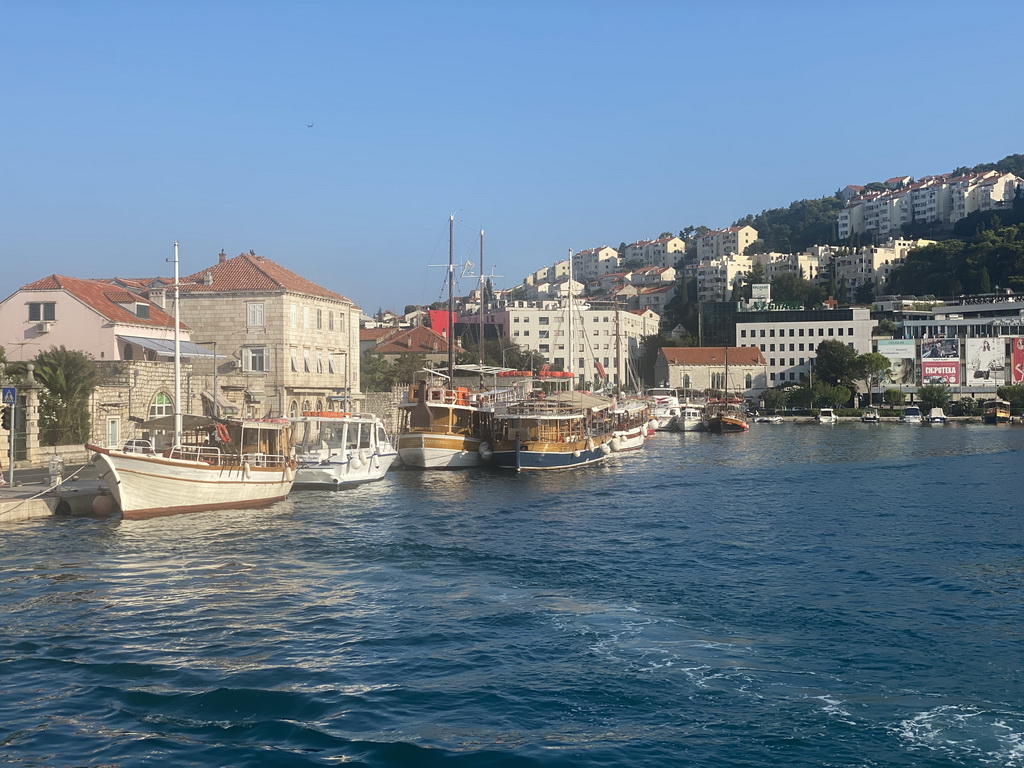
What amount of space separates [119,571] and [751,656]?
12.2 meters

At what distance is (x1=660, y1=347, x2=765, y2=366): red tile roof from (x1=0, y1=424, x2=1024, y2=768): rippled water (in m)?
88.9

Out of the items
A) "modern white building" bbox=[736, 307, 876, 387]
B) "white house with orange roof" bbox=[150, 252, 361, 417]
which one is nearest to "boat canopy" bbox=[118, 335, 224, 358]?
"white house with orange roof" bbox=[150, 252, 361, 417]

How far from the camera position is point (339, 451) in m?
34.8

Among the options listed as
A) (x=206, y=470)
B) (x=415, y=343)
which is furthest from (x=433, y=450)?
(x=415, y=343)

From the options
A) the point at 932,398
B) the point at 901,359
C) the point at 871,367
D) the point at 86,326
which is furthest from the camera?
the point at 901,359

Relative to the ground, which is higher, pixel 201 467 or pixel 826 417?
pixel 201 467

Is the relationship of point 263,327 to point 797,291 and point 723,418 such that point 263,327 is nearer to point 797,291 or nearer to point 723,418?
point 723,418

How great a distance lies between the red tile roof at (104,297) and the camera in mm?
41906

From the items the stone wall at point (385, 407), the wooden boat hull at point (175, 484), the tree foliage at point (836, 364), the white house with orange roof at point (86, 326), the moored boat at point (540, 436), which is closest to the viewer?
the wooden boat hull at point (175, 484)

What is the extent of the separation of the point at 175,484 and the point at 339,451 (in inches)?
377

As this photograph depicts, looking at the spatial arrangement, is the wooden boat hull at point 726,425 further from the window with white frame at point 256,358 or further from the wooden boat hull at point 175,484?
the wooden boat hull at point 175,484

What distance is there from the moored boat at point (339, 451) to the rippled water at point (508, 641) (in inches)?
208

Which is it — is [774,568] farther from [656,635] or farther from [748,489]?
[748,489]

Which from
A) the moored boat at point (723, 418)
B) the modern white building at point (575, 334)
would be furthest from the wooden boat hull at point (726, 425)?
the modern white building at point (575, 334)
